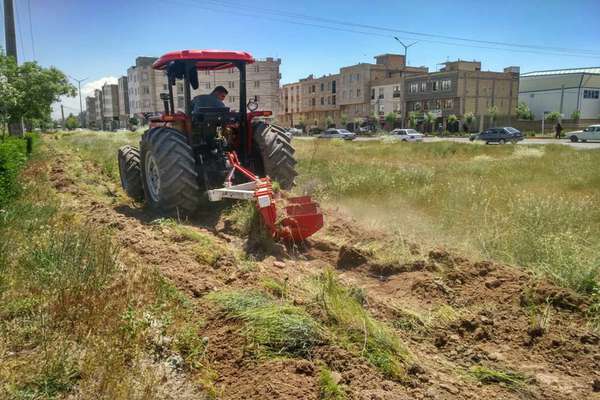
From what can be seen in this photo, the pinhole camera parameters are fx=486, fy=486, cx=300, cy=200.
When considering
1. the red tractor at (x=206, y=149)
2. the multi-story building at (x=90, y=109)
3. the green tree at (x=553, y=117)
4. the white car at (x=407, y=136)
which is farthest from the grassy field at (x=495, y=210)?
the multi-story building at (x=90, y=109)

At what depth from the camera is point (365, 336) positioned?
129 inches

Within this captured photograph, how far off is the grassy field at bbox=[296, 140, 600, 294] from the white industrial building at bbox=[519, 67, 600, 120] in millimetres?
60064

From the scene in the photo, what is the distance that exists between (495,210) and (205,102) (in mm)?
4828

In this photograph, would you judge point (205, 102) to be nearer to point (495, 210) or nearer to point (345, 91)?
point (495, 210)

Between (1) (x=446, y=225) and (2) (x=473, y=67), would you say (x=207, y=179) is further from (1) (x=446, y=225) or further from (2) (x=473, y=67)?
(2) (x=473, y=67)

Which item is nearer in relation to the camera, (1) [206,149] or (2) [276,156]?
(2) [276,156]

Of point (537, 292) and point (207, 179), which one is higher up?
point (207, 179)

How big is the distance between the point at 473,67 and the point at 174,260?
259 feet

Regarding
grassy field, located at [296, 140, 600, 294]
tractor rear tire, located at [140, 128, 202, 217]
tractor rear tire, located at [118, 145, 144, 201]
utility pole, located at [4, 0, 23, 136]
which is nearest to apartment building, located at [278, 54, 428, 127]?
utility pole, located at [4, 0, 23, 136]

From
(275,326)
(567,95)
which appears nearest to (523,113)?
(567,95)

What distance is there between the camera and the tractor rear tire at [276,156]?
7.45 meters

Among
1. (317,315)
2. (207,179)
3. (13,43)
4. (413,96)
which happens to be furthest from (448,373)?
(413,96)

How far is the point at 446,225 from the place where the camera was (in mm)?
6898

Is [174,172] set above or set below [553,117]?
below
